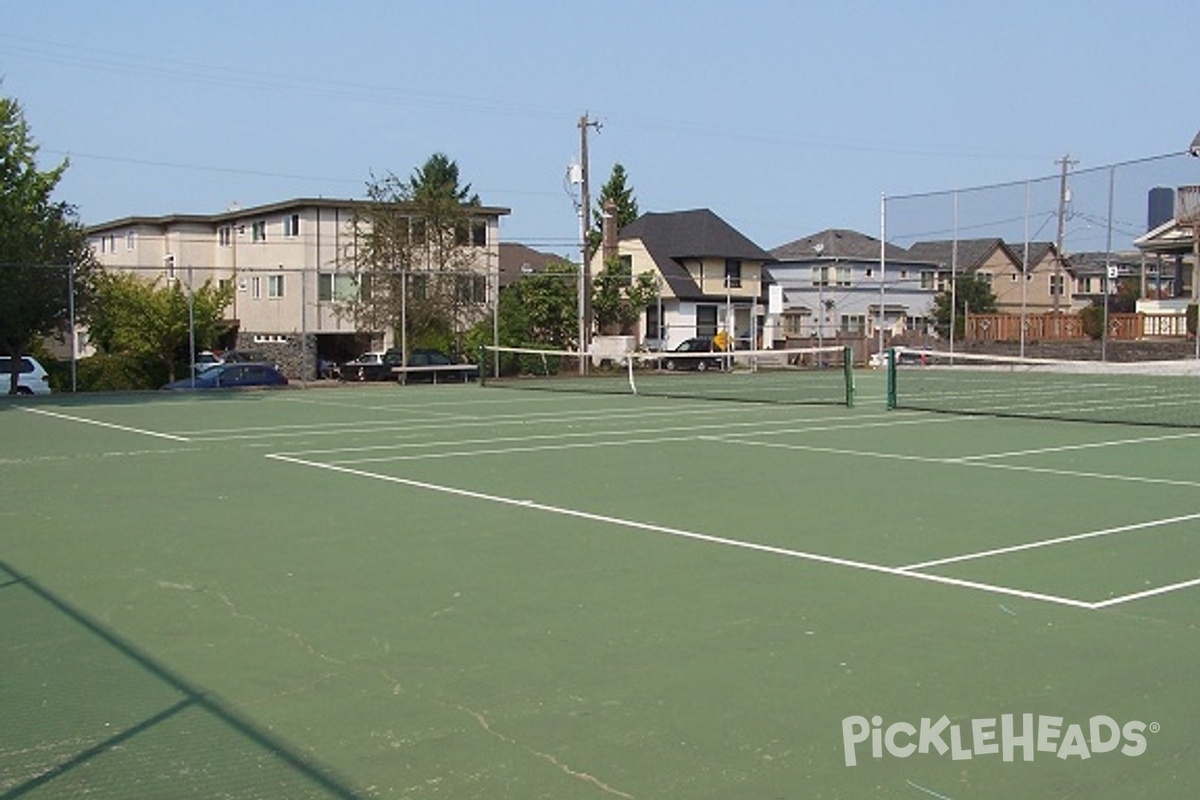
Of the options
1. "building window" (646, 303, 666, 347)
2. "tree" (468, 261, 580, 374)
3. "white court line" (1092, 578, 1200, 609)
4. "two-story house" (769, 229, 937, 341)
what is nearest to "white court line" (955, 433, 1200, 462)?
"white court line" (1092, 578, 1200, 609)

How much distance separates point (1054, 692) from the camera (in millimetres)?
5641

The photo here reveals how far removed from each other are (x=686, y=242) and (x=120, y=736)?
62154mm

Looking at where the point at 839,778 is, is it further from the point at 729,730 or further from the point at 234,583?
the point at 234,583

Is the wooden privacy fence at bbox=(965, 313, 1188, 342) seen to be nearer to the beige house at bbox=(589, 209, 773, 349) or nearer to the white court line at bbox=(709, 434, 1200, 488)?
the beige house at bbox=(589, 209, 773, 349)

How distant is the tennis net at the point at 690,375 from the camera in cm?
2906

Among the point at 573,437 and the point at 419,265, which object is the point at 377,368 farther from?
the point at 573,437

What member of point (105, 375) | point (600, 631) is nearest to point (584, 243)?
point (105, 375)

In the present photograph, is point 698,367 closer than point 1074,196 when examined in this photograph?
No

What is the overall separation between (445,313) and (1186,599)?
114 ft

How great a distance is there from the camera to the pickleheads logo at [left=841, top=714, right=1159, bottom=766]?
4879 mm

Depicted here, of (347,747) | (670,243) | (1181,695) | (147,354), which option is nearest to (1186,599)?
(1181,695)

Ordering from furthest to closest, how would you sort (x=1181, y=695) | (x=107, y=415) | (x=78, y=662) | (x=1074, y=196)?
(x=1074, y=196) → (x=107, y=415) → (x=78, y=662) → (x=1181, y=695)

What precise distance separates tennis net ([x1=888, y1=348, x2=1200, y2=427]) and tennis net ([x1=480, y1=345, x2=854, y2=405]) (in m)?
1.92

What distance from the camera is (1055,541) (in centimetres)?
955
